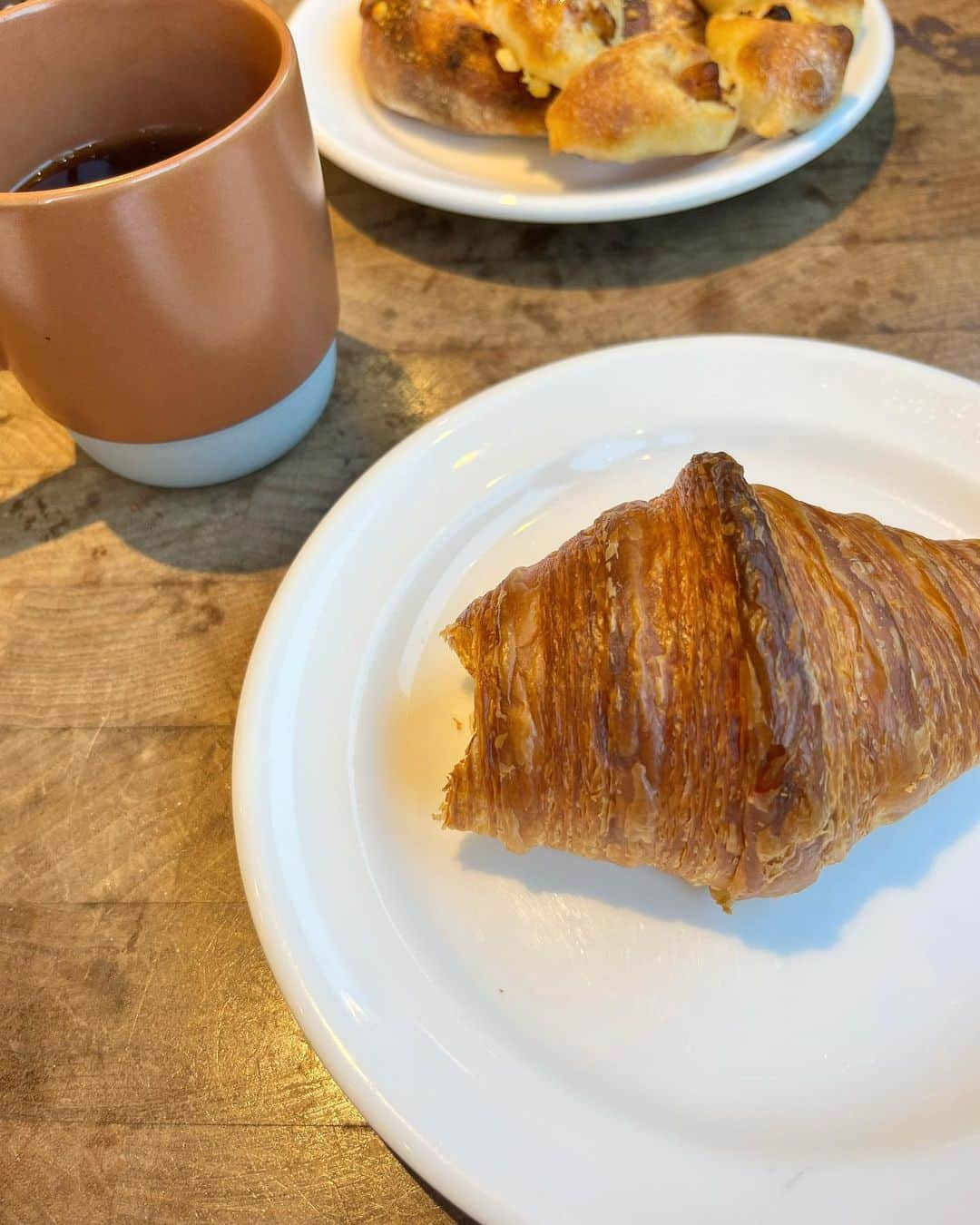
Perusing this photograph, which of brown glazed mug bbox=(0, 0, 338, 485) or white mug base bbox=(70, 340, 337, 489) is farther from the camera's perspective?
white mug base bbox=(70, 340, 337, 489)

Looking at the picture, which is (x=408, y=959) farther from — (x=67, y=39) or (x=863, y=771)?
(x=67, y=39)

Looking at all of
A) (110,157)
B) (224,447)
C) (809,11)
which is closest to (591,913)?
Answer: (224,447)

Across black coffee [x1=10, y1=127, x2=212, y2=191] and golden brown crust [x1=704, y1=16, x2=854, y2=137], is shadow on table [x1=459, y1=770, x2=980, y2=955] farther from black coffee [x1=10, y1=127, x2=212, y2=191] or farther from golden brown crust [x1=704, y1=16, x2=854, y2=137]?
golden brown crust [x1=704, y1=16, x2=854, y2=137]

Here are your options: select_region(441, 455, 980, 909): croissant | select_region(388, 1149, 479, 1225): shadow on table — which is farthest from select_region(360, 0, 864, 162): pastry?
select_region(388, 1149, 479, 1225): shadow on table

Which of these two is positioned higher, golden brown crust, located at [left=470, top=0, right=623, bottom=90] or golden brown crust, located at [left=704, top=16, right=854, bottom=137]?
golden brown crust, located at [left=470, top=0, right=623, bottom=90]

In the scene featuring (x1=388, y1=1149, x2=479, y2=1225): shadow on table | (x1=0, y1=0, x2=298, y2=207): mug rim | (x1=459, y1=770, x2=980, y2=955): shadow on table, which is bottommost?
(x1=388, y1=1149, x2=479, y2=1225): shadow on table

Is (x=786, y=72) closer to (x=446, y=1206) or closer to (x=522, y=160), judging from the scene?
(x=522, y=160)
